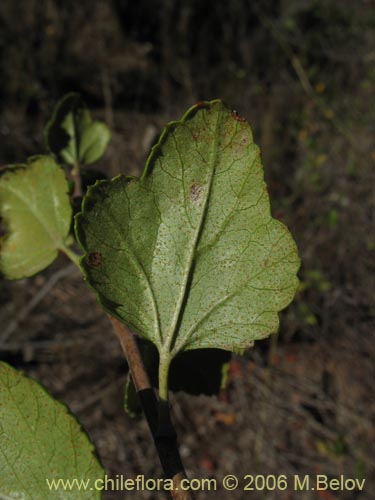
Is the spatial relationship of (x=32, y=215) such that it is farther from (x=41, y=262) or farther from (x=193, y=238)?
(x=193, y=238)

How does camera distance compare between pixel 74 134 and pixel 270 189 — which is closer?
pixel 74 134

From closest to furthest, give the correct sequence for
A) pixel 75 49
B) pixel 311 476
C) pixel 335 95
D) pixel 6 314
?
pixel 311 476
pixel 6 314
pixel 335 95
pixel 75 49

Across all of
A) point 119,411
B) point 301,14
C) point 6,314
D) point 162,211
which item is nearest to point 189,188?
point 162,211

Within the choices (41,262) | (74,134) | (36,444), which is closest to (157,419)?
(36,444)

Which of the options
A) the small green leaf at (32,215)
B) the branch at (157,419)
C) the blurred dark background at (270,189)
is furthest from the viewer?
the blurred dark background at (270,189)

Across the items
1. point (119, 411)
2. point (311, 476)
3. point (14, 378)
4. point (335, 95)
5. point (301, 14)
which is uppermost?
point (301, 14)

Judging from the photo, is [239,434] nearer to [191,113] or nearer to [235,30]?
[191,113]

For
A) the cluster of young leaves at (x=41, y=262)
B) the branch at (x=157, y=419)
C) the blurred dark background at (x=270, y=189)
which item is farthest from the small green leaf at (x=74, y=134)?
the blurred dark background at (x=270, y=189)

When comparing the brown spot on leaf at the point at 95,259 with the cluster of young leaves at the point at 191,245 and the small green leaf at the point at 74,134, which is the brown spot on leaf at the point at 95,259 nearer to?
the cluster of young leaves at the point at 191,245
